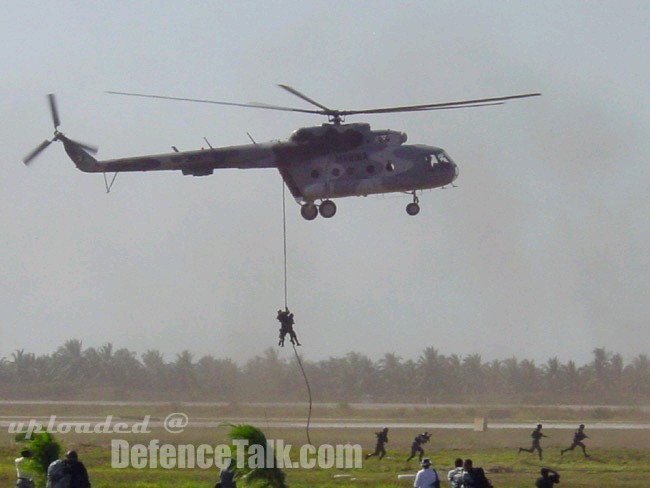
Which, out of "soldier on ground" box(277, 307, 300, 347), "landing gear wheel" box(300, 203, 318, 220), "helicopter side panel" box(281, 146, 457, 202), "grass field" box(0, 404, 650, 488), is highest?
"helicopter side panel" box(281, 146, 457, 202)

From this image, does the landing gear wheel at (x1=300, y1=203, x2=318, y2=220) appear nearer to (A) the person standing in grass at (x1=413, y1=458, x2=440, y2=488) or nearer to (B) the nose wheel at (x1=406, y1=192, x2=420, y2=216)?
(B) the nose wheel at (x1=406, y1=192, x2=420, y2=216)

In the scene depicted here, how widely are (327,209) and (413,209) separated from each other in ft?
9.39

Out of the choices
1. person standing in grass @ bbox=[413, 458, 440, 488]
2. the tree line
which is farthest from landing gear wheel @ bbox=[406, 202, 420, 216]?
the tree line

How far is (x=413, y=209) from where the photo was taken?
36094mm

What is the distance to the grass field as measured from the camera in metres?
31.3

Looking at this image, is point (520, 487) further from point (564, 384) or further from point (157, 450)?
point (564, 384)

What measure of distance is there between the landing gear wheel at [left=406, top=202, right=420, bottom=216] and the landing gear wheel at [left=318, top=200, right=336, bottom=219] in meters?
2.46

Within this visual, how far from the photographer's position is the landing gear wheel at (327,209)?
115ft

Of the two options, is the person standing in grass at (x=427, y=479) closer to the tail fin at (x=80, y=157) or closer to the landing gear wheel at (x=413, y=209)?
the landing gear wheel at (x=413, y=209)

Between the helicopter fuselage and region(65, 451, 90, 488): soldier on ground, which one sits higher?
the helicopter fuselage

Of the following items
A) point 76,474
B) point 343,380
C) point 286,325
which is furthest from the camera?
point 343,380

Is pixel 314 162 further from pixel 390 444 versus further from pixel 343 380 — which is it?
pixel 343 380

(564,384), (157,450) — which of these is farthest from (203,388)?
(157,450)

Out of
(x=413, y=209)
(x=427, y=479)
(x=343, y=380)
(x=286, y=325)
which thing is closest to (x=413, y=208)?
(x=413, y=209)
